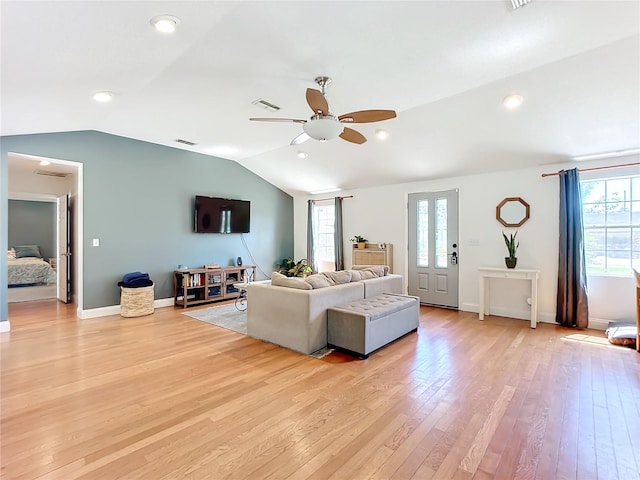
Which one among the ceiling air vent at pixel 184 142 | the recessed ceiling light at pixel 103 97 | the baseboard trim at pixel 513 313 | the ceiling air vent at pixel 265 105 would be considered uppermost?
the ceiling air vent at pixel 184 142

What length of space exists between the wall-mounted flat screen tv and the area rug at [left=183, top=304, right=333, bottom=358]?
1.68 metres

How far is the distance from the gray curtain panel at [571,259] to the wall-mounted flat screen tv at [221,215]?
5771mm

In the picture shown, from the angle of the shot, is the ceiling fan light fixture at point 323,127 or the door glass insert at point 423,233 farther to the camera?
the door glass insert at point 423,233

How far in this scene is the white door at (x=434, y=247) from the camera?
19.2ft

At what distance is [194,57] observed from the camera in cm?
277

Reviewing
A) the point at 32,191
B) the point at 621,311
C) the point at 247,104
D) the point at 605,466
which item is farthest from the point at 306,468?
the point at 32,191

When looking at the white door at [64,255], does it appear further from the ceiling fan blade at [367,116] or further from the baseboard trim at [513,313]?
the baseboard trim at [513,313]

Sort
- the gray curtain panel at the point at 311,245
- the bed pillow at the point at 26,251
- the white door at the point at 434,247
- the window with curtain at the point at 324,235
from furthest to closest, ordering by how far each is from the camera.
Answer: the bed pillow at the point at 26,251 < the gray curtain panel at the point at 311,245 < the window with curtain at the point at 324,235 < the white door at the point at 434,247

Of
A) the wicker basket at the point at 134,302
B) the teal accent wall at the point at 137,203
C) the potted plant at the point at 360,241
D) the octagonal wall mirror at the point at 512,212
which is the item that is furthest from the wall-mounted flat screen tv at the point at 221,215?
the octagonal wall mirror at the point at 512,212

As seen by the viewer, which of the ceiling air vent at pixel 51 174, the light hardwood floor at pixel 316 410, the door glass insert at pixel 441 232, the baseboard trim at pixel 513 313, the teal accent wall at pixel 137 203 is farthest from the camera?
the ceiling air vent at pixel 51 174

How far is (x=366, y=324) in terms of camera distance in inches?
133

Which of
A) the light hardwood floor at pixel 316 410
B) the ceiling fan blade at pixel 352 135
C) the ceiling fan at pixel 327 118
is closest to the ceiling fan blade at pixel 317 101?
the ceiling fan at pixel 327 118

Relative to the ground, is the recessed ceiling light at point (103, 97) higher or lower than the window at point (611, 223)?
higher

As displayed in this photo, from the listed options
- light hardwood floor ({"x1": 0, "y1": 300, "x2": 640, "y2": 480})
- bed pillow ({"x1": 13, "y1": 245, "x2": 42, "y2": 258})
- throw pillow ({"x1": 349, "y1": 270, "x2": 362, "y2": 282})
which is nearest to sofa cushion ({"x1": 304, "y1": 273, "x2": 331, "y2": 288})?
throw pillow ({"x1": 349, "y1": 270, "x2": 362, "y2": 282})
